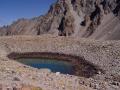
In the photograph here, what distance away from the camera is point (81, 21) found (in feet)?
474

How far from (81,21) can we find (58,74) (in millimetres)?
110619

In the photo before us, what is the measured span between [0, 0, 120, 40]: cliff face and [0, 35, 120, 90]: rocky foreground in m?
36.1

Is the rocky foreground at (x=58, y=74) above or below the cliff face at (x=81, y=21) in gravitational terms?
below

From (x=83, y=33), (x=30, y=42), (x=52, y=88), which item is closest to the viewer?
(x=52, y=88)

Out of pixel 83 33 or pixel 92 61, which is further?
pixel 83 33

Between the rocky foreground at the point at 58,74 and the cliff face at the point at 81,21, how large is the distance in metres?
36.1

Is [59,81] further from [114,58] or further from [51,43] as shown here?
[51,43]

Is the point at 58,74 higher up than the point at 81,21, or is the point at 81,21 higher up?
the point at 81,21

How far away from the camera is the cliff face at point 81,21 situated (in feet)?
415

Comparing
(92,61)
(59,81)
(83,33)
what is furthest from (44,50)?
(83,33)

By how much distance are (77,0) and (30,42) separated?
234 ft

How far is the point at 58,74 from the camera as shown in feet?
115

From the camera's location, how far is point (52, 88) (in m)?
25.7

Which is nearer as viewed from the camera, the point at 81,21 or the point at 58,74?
the point at 58,74
